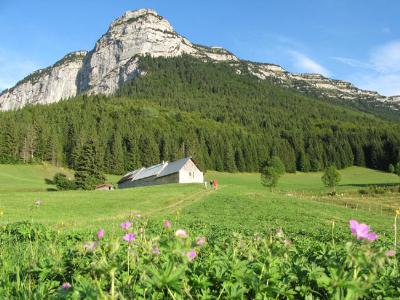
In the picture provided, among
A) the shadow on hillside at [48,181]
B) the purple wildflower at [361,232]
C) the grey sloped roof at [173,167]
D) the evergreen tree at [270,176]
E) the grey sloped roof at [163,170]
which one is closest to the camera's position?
the purple wildflower at [361,232]

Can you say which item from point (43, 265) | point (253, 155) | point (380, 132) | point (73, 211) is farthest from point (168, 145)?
point (43, 265)

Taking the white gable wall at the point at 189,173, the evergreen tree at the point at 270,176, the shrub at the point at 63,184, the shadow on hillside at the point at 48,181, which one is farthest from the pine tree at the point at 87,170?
the evergreen tree at the point at 270,176

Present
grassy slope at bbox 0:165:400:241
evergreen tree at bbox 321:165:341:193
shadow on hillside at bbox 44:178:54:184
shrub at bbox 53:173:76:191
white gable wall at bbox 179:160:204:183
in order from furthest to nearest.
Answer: shadow on hillside at bbox 44:178:54:184 → evergreen tree at bbox 321:165:341:193 → white gable wall at bbox 179:160:204:183 → shrub at bbox 53:173:76:191 → grassy slope at bbox 0:165:400:241

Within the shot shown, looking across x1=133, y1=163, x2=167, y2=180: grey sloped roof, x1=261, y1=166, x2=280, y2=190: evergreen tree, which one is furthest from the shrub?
x1=261, y1=166, x2=280, y2=190: evergreen tree

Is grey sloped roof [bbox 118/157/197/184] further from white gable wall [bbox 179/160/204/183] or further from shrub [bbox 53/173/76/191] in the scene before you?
shrub [bbox 53/173/76/191]

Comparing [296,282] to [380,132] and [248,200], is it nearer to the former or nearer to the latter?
[248,200]

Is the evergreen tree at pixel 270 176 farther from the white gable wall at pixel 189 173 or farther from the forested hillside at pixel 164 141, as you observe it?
the forested hillside at pixel 164 141

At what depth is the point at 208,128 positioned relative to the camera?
18212cm

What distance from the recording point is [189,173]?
84.4 meters

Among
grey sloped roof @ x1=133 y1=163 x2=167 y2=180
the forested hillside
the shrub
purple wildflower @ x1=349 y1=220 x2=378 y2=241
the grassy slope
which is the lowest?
the grassy slope

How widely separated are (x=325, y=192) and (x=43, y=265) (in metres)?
89.6

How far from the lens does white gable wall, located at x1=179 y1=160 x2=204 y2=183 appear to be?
8256 centimetres

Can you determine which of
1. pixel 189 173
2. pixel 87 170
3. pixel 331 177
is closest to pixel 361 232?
pixel 189 173

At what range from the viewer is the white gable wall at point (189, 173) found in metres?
82.6
